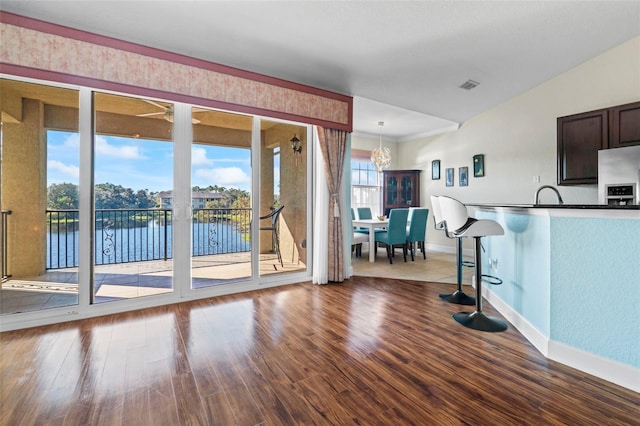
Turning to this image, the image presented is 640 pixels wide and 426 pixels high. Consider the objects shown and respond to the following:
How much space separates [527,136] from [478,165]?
1.02 meters

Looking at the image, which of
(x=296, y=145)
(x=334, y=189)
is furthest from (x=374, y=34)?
(x=334, y=189)

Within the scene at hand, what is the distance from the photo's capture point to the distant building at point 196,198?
3.15m

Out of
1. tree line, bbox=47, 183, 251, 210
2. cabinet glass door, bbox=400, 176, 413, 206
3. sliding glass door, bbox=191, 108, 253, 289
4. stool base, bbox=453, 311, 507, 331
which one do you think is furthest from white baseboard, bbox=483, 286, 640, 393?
cabinet glass door, bbox=400, 176, 413, 206

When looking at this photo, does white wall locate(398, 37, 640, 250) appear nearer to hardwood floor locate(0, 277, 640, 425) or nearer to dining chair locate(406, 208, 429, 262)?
dining chair locate(406, 208, 429, 262)

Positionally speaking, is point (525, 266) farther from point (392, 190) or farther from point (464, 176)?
point (392, 190)

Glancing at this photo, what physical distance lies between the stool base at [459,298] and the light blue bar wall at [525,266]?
276 millimetres

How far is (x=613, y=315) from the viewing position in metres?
1.69

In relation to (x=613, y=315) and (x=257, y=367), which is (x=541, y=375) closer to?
(x=613, y=315)

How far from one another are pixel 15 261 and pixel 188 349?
195 centimetres

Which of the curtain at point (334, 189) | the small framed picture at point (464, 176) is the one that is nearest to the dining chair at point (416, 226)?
the small framed picture at point (464, 176)

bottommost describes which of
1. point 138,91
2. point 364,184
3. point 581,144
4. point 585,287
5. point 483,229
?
point 585,287

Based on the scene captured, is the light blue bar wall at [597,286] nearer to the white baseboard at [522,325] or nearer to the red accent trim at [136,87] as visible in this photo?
the white baseboard at [522,325]

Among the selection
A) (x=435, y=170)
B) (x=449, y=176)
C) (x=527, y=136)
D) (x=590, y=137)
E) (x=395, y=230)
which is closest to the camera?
(x=590, y=137)

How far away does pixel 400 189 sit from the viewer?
22.8 ft
